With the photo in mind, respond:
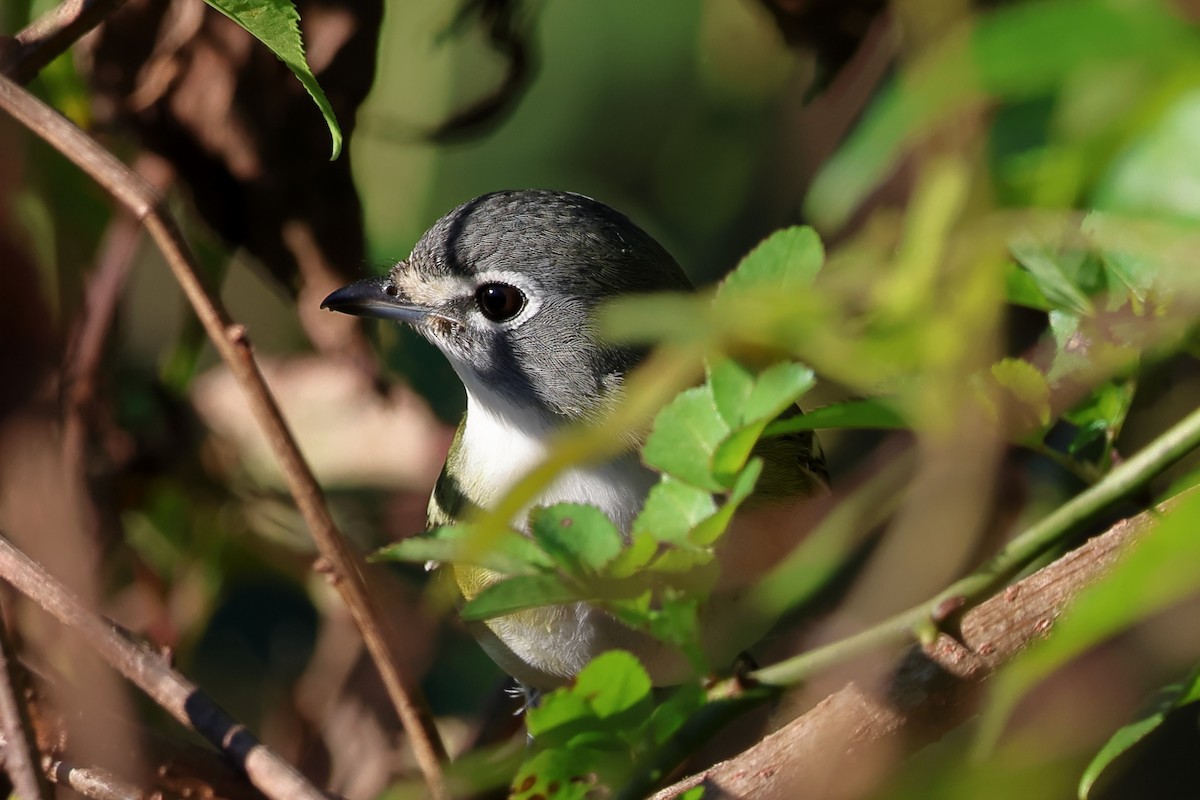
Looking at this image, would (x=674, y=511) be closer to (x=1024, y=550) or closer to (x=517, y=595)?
(x=517, y=595)

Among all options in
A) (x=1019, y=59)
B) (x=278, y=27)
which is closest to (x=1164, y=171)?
(x=1019, y=59)

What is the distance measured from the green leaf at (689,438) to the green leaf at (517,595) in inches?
6.6

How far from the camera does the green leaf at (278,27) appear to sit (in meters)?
1.70

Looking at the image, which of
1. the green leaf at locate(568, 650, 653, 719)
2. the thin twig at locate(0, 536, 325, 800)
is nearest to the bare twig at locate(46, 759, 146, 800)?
the thin twig at locate(0, 536, 325, 800)

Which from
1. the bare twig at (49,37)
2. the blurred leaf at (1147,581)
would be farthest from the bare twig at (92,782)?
the blurred leaf at (1147,581)

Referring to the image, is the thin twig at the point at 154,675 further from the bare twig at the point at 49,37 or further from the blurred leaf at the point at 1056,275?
the blurred leaf at the point at 1056,275

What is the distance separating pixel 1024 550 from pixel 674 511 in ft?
1.22

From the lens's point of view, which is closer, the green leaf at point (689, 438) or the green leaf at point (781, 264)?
the green leaf at point (781, 264)

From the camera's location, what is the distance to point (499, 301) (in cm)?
321

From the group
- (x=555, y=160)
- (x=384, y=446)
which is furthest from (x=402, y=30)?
(x=384, y=446)

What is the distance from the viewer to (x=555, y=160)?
5.28 metres

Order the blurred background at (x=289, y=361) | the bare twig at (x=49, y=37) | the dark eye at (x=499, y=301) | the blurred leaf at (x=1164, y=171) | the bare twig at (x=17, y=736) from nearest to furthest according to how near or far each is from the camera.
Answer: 1. the blurred leaf at (x=1164, y=171)
2. the bare twig at (x=17, y=736)
3. the bare twig at (x=49, y=37)
4. the blurred background at (x=289, y=361)
5. the dark eye at (x=499, y=301)

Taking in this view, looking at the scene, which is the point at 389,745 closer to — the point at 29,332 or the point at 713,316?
the point at 29,332

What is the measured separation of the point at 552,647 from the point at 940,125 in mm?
1967
